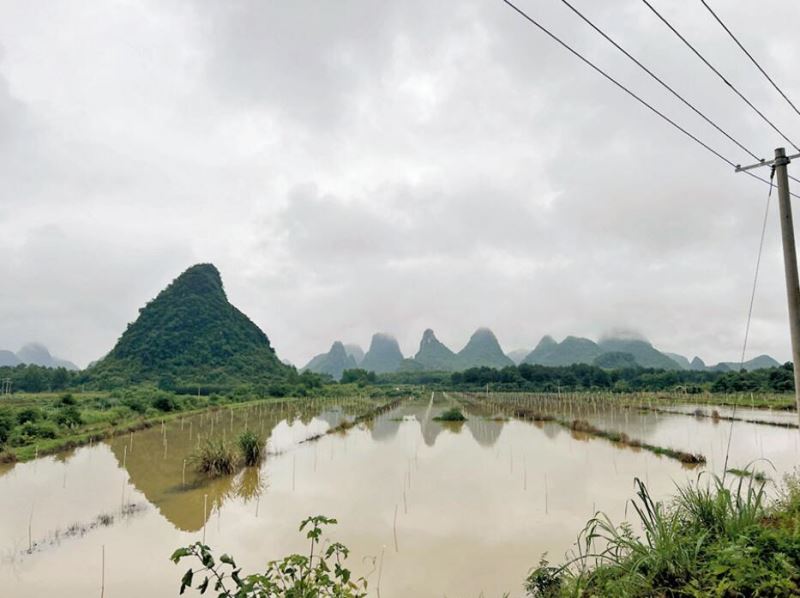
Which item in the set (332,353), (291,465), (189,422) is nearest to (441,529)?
(291,465)

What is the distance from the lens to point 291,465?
12.3 m

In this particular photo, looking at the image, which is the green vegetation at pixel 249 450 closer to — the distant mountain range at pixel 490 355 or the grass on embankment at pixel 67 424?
the grass on embankment at pixel 67 424

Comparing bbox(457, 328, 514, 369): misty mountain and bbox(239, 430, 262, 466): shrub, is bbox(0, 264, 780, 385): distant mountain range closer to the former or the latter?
bbox(239, 430, 262, 466): shrub

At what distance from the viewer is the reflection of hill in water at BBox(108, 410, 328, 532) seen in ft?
28.7

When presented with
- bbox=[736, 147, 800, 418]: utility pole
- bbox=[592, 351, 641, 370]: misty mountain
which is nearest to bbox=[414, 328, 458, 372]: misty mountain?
bbox=[592, 351, 641, 370]: misty mountain

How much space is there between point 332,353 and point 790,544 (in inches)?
5983

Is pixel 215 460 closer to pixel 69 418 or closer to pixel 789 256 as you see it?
pixel 789 256

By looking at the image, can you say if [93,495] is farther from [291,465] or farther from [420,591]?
[420,591]

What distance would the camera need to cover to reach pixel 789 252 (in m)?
5.34

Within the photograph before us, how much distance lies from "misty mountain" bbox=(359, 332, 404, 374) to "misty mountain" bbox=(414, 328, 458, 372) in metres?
17.3

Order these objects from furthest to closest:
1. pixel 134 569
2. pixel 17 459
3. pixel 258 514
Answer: pixel 17 459, pixel 258 514, pixel 134 569

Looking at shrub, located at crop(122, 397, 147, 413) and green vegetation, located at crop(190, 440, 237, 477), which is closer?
green vegetation, located at crop(190, 440, 237, 477)

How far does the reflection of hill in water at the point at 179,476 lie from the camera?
873 cm

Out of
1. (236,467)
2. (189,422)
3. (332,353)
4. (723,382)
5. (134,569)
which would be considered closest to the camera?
(134,569)
